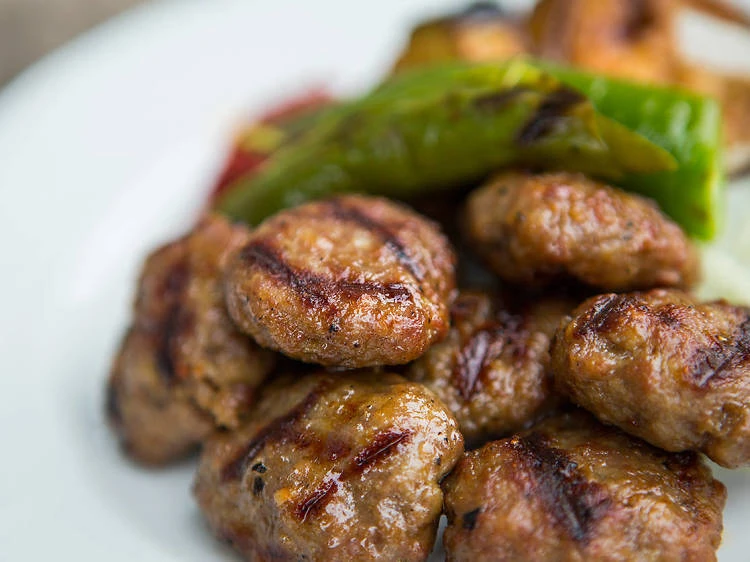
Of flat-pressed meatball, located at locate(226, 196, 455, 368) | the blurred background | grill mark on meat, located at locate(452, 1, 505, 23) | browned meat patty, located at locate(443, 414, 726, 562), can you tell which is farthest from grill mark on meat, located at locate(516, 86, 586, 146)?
the blurred background

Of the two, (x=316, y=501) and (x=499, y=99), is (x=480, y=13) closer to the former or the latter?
(x=499, y=99)

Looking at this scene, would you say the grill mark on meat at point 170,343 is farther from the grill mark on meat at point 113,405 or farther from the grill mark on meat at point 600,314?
the grill mark on meat at point 600,314

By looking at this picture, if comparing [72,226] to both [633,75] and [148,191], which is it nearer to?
[148,191]

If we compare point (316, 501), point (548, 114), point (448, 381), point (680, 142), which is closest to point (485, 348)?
point (448, 381)

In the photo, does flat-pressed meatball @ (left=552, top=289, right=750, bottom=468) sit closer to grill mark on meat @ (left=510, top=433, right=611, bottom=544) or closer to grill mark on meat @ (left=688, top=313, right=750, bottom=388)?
grill mark on meat @ (left=688, top=313, right=750, bottom=388)

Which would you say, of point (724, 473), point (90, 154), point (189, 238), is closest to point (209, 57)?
point (90, 154)

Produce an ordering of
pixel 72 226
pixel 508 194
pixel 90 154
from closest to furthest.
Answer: pixel 508 194 < pixel 72 226 < pixel 90 154
